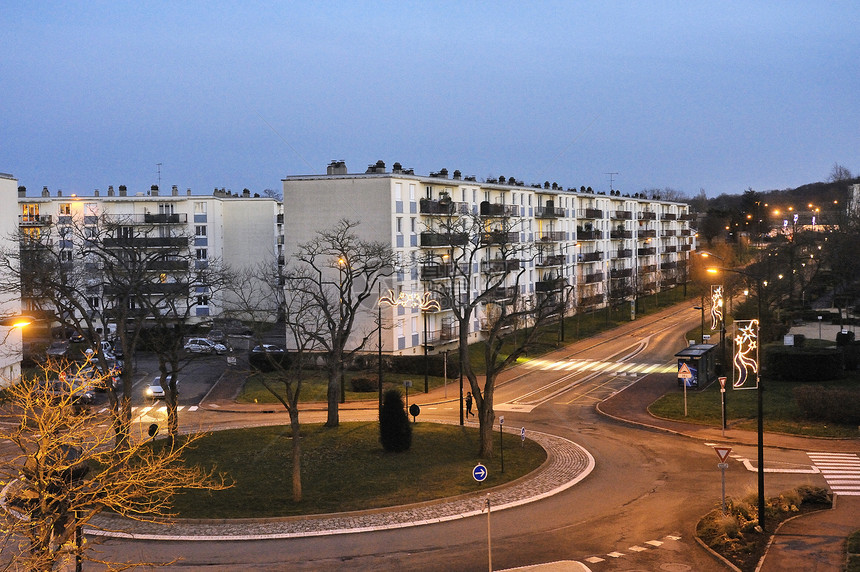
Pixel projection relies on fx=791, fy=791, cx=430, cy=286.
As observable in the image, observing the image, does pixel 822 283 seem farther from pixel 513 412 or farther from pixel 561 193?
pixel 513 412

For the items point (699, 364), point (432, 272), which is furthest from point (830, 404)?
point (432, 272)

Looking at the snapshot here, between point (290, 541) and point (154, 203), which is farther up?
point (154, 203)

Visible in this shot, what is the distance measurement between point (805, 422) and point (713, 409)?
4454mm

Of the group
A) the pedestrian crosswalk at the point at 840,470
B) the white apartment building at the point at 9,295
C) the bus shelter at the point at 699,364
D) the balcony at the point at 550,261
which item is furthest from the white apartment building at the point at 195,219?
the pedestrian crosswalk at the point at 840,470

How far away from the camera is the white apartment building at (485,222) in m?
53.6

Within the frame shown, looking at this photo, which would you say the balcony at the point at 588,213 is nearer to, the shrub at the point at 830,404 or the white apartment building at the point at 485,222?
the white apartment building at the point at 485,222

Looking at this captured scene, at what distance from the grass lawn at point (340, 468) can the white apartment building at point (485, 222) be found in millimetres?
7695

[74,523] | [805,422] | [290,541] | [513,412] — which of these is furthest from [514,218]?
[74,523]

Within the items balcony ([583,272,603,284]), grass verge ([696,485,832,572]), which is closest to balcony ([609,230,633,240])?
balcony ([583,272,603,284])

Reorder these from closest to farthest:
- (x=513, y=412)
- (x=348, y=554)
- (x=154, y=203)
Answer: (x=348, y=554) → (x=513, y=412) → (x=154, y=203)

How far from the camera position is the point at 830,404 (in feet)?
111

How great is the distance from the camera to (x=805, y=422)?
34.0 metres

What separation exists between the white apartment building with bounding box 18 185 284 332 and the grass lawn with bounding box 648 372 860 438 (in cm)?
4305

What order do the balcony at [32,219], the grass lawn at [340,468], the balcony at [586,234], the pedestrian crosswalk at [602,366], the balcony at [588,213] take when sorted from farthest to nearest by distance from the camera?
1. the balcony at [588,213]
2. the balcony at [586,234]
3. the balcony at [32,219]
4. the pedestrian crosswalk at [602,366]
5. the grass lawn at [340,468]
